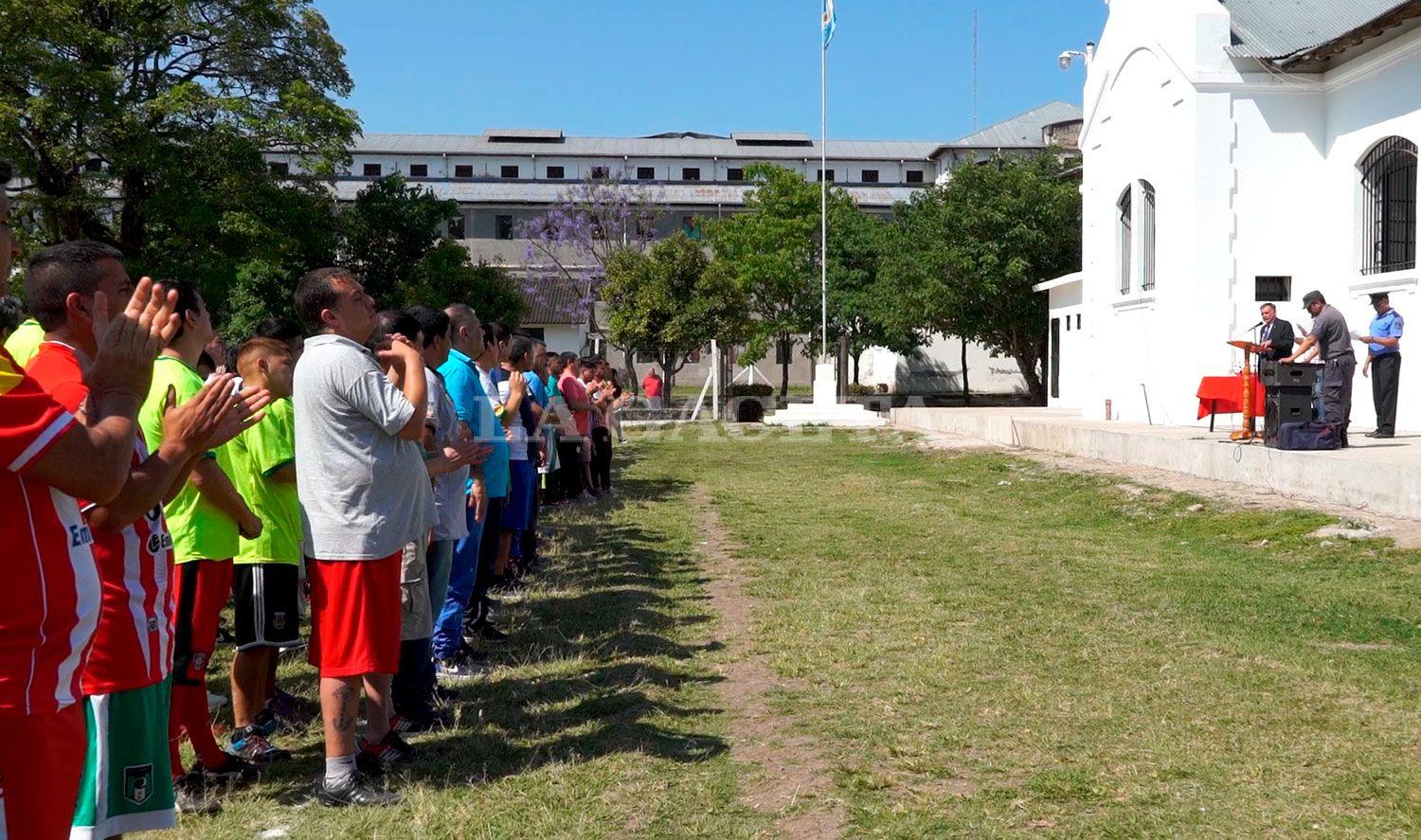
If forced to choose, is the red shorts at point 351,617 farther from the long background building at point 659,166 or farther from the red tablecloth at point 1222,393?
the long background building at point 659,166

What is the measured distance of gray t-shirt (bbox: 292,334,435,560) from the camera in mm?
4160

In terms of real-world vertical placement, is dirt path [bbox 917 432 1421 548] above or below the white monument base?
below

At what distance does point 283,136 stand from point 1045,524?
1681 cm

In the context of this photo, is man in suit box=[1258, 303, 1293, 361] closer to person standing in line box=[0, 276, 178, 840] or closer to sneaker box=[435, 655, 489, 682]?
sneaker box=[435, 655, 489, 682]

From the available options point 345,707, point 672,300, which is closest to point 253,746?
point 345,707

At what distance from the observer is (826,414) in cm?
→ 3062

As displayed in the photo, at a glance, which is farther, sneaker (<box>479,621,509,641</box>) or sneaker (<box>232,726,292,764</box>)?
sneaker (<box>479,621,509,641</box>)

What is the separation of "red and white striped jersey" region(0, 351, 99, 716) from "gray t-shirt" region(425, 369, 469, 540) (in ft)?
9.79

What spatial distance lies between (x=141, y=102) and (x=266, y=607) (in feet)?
62.7

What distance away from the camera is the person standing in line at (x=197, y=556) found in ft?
14.1

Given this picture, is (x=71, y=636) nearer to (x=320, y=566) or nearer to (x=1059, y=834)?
(x=320, y=566)

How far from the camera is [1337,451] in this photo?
1220cm

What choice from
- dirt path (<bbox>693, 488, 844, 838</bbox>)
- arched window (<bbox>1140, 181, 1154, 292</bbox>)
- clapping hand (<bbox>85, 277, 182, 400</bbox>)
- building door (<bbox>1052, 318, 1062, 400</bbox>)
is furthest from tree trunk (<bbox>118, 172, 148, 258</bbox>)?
clapping hand (<bbox>85, 277, 182, 400</bbox>)

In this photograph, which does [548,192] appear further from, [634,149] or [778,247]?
[778,247]
